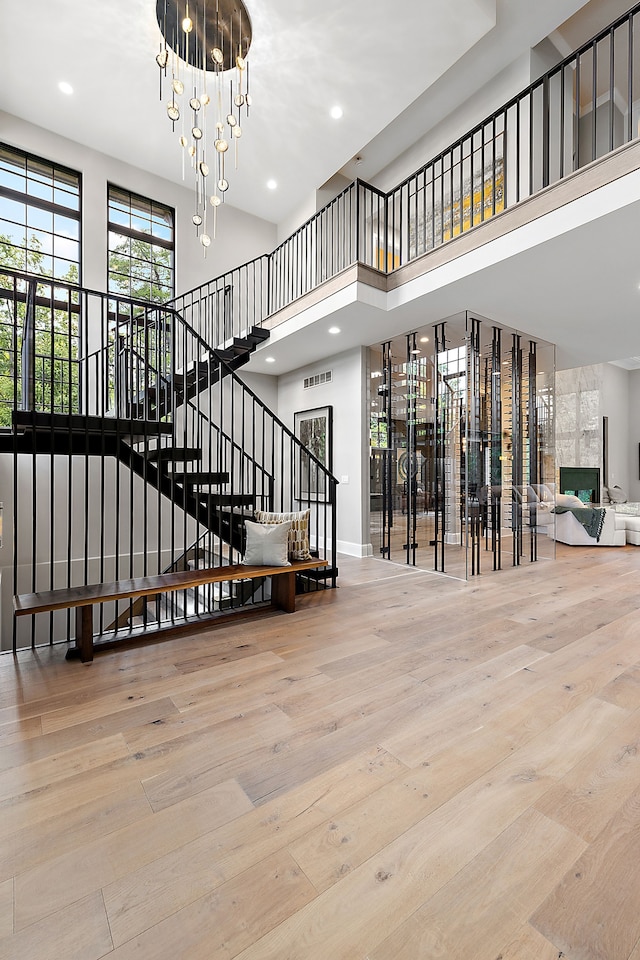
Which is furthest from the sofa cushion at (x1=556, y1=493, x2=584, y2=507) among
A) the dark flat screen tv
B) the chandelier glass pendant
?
the chandelier glass pendant

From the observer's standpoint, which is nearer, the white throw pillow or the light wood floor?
the light wood floor

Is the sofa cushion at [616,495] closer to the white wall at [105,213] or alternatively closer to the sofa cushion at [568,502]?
the sofa cushion at [568,502]

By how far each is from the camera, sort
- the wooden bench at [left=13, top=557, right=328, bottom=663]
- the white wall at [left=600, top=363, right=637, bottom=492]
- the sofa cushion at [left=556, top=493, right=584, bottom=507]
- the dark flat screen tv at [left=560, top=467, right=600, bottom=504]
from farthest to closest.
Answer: the white wall at [left=600, top=363, right=637, bottom=492] < the dark flat screen tv at [left=560, top=467, right=600, bottom=504] < the sofa cushion at [left=556, top=493, right=584, bottom=507] < the wooden bench at [left=13, top=557, right=328, bottom=663]

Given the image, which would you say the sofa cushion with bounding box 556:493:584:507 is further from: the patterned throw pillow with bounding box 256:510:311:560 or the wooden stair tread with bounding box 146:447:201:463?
the wooden stair tread with bounding box 146:447:201:463

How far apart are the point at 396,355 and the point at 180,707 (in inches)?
196

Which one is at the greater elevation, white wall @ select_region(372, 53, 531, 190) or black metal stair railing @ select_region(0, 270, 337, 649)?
white wall @ select_region(372, 53, 531, 190)

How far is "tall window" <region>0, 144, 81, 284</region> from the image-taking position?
5805mm

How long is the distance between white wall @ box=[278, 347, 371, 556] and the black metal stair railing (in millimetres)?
701

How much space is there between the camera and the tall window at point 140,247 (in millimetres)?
6543

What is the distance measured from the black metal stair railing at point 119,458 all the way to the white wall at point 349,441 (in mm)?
701

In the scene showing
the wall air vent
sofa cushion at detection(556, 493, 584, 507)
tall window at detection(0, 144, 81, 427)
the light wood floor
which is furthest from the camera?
sofa cushion at detection(556, 493, 584, 507)

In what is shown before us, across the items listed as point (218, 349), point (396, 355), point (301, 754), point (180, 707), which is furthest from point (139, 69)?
point (301, 754)

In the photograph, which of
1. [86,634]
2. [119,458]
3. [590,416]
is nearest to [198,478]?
[119,458]

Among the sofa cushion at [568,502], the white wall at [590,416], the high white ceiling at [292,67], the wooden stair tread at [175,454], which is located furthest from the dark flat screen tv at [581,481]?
the wooden stair tread at [175,454]
